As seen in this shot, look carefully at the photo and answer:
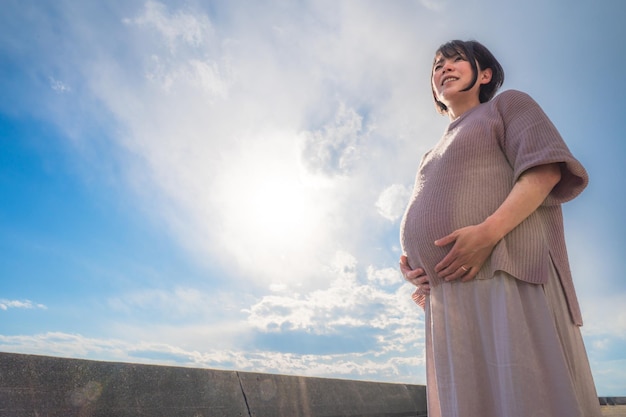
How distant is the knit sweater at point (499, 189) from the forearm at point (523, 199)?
37 millimetres

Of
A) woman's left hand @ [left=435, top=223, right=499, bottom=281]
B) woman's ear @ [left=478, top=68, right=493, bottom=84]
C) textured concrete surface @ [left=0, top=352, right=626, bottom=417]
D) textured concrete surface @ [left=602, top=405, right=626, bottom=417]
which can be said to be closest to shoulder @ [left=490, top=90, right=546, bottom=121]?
woman's ear @ [left=478, top=68, right=493, bottom=84]

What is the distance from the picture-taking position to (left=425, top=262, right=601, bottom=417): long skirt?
1108 mm

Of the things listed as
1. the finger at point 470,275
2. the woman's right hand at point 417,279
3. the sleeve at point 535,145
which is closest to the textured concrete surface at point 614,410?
the woman's right hand at point 417,279

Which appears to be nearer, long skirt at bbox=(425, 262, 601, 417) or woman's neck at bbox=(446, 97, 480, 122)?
long skirt at bbox=(425, 262, 601, 417)

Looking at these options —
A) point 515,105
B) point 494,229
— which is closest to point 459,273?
point 494,229

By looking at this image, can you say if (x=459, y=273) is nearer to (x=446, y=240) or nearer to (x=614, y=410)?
(x=446, y=240)

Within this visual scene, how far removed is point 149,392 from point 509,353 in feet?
5.90

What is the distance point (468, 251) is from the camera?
4.08ft

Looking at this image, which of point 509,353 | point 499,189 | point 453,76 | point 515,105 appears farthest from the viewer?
point 453,76

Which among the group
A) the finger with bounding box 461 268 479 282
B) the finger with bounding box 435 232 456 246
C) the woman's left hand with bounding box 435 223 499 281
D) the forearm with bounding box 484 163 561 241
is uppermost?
the forearm with bounding box 484 163 561 241

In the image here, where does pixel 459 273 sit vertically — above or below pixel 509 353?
above

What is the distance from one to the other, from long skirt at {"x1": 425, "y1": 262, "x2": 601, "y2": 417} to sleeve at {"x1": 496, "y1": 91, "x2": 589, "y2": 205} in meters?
0.28

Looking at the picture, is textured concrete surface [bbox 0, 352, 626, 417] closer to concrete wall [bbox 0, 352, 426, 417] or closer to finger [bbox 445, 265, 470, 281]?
concrete wall [bbox 0, 352, 426, 417]

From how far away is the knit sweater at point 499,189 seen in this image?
1.27 m
